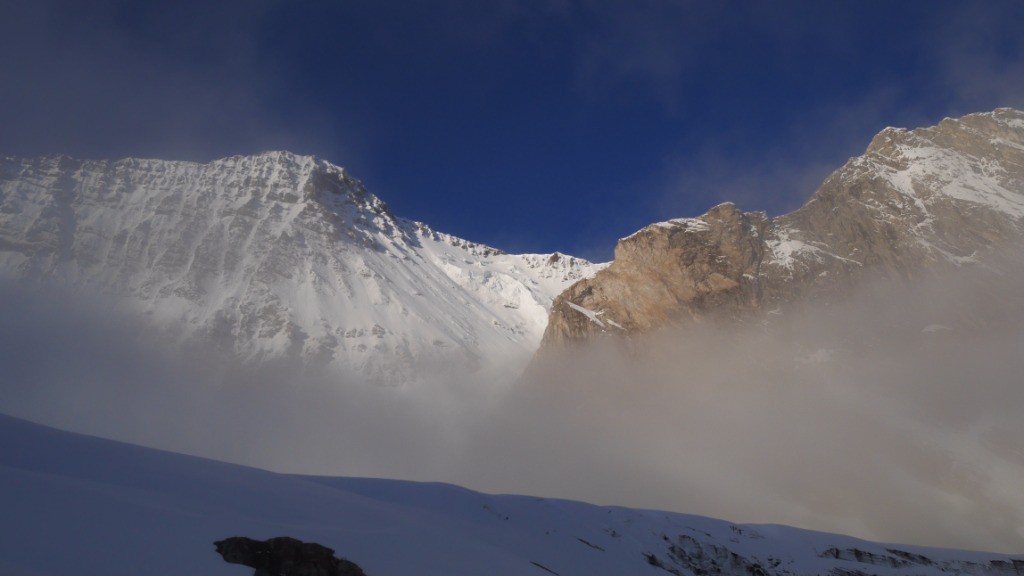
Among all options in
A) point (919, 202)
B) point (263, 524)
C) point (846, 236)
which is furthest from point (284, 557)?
point (919, 202)

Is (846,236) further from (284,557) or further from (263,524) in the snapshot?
(284,557)

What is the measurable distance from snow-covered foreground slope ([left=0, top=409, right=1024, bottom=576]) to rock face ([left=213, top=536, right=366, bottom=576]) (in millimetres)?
486

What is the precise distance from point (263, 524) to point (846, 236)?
5559 inches

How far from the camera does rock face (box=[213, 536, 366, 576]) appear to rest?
50.7ft

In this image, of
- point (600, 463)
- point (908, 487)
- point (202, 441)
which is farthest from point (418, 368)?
point (908, 487)

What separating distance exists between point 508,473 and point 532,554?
370 feet

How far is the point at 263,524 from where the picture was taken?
18.1 m

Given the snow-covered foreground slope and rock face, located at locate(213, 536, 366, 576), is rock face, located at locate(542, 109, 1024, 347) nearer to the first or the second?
the snow-covered foreground slope

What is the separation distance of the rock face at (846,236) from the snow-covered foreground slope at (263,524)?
9375 cm

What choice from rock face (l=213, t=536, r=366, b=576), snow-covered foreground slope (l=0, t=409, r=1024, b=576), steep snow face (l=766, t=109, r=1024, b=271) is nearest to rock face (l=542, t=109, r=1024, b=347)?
steep snow face (l=766, t=109, r=1024, b=271)

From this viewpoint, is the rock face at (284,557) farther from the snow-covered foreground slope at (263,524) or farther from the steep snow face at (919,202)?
the steep snow face at (919,202)

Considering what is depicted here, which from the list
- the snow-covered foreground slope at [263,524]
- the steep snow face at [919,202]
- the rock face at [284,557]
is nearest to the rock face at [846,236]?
the steep snow face at [919,202]

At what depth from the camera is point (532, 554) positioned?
2892 cm

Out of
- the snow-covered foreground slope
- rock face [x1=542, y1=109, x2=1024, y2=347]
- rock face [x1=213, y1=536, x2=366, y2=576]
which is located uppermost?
rock face [x1=542, y1=109, x2=1024, y2=347]
